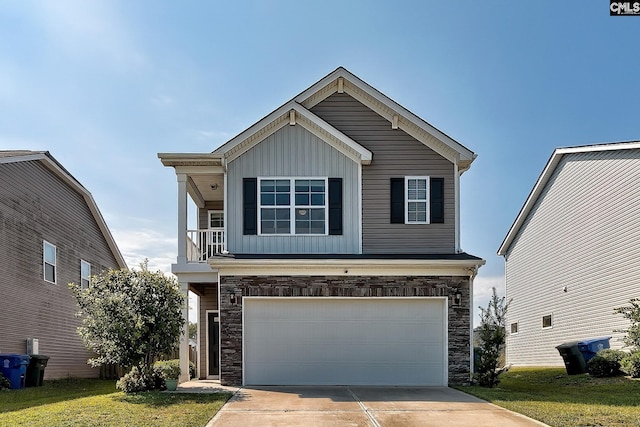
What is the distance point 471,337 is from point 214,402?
22.2 ft

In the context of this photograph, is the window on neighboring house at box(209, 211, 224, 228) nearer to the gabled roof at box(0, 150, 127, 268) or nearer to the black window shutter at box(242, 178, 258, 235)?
the black window shutter at box(242, 178, 258, 235)

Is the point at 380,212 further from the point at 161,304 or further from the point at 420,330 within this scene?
the point at 161,304

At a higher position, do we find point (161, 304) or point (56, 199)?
point (56, 199)

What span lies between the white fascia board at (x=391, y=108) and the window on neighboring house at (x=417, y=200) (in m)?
0.95

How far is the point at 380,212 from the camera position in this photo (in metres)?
16.1

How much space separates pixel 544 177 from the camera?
2314 centimetres

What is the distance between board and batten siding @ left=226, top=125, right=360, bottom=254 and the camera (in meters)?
15.9

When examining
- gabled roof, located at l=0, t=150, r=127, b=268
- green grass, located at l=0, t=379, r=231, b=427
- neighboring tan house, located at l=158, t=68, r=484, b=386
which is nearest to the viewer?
green grass, located at l=0, t=379, r=231, b=427

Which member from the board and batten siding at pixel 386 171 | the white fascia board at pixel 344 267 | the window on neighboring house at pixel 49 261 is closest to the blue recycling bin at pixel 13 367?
the window on neighboring house at pixel 49 261

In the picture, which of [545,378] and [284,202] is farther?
[545,378]

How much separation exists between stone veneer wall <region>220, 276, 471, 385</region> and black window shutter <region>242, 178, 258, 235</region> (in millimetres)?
1553

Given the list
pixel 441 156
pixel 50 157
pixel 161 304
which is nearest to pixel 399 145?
pixel 441 156

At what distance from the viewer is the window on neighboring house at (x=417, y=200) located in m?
16.1

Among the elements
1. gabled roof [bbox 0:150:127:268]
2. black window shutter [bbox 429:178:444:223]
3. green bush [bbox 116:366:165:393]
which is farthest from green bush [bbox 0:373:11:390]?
black window shutter [bbox 429:178:444:223]
